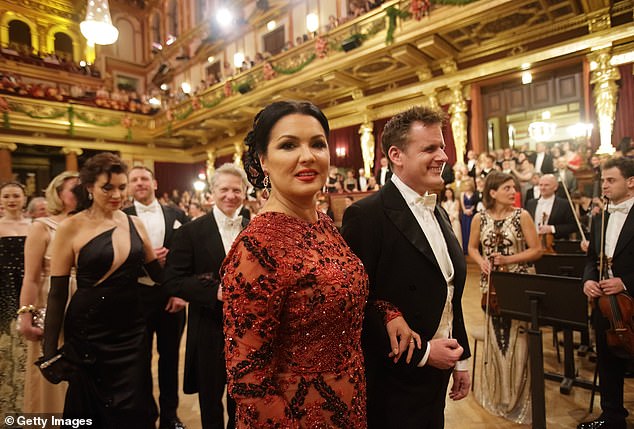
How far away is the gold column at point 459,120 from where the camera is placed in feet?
29.7

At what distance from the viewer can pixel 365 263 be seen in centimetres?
138

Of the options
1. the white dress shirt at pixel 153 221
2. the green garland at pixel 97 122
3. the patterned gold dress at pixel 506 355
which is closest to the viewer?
the patterned gold dress at pixel 506 355

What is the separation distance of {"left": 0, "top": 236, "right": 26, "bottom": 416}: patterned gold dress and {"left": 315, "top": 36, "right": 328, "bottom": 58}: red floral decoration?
866 centimetres

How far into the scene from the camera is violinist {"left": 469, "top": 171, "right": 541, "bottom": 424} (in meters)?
2.59

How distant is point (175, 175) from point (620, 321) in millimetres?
18567

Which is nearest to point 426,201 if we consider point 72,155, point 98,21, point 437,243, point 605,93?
point 437,243

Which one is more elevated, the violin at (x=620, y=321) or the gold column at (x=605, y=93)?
the gold column at (x=605, y=93)

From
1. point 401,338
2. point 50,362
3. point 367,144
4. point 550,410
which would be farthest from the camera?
point 367,144

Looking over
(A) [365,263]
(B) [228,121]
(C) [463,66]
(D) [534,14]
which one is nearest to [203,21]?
(B) [228,121]

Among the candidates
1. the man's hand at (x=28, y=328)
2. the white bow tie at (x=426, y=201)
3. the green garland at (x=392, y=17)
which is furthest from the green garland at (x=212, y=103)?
the white bow tie at (x=426, y=201)

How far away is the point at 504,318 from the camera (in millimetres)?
2660

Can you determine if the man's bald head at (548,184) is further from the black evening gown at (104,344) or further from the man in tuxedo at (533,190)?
the black evening gown at (104,344)

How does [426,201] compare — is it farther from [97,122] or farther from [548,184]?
[97,122]

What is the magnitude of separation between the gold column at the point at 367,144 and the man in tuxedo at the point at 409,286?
9838mm
